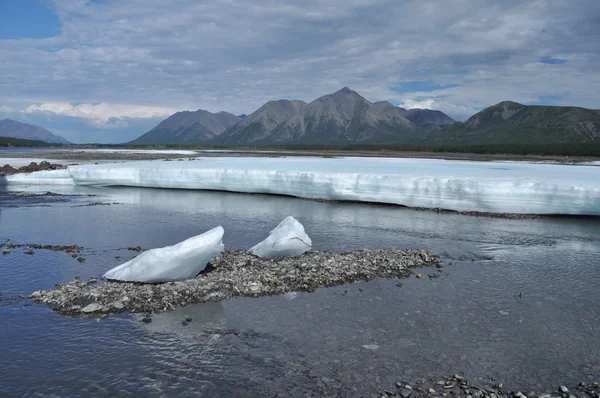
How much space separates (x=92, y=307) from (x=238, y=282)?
9.90ft

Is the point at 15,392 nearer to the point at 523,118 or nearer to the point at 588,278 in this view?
the point at 588,278

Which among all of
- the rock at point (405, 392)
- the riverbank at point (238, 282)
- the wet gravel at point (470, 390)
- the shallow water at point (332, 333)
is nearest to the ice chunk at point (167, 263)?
the riverbank at point (238, 282)

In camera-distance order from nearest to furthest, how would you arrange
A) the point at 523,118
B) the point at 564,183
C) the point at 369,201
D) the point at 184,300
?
the point at 184,300 → the point at 564,183 → the point at 369,201 → the point at 523,118

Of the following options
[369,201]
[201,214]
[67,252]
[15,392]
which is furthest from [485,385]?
[369,201]

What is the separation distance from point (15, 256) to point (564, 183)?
20.8 meters

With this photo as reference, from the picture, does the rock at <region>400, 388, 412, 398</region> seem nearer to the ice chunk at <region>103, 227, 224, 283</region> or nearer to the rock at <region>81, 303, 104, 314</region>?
the ice chunk at <region>103, 227, 224, 283</region>

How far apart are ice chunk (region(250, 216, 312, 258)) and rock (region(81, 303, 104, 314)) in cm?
462

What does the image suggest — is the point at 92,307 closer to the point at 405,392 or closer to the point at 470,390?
the point at 405,392

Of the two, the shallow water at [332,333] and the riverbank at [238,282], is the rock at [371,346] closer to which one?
the shallow water at [332,333]

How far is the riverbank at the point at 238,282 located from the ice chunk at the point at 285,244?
229mm

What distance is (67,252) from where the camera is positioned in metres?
13.6

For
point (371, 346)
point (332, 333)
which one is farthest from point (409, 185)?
point (371, 346)

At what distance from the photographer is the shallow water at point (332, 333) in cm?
676

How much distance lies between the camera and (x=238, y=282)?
10.5m
